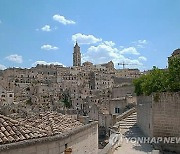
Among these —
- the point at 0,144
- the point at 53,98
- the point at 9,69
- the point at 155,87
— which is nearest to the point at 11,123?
the point at 0,144

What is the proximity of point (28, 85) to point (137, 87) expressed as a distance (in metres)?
80.9

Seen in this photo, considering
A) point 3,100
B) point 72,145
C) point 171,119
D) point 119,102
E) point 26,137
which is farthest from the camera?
point 3,100

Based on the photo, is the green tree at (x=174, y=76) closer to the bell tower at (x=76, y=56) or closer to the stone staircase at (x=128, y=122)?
the stone staircase at (x=128, y=122)

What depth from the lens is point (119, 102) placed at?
34.3 m

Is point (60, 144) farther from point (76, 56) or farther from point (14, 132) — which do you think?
point (76, 56)

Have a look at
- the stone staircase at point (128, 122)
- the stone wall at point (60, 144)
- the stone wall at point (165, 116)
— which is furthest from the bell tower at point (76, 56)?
the stone wall at point (60, 144)

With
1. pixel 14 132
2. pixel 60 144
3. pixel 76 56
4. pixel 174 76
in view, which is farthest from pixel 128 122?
pixel 76 56

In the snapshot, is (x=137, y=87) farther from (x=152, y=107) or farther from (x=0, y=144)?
(x=0, y=144)

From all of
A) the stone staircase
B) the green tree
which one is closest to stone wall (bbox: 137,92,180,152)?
the green tree

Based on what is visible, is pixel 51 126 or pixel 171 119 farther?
pixel 171 119

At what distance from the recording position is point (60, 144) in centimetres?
792

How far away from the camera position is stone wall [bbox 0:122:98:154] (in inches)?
251

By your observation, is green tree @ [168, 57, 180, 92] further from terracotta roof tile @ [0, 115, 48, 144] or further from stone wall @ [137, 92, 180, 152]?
terracotta roof tile @ [0, 115, 48, 144]

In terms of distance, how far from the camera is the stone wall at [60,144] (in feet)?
20.9
